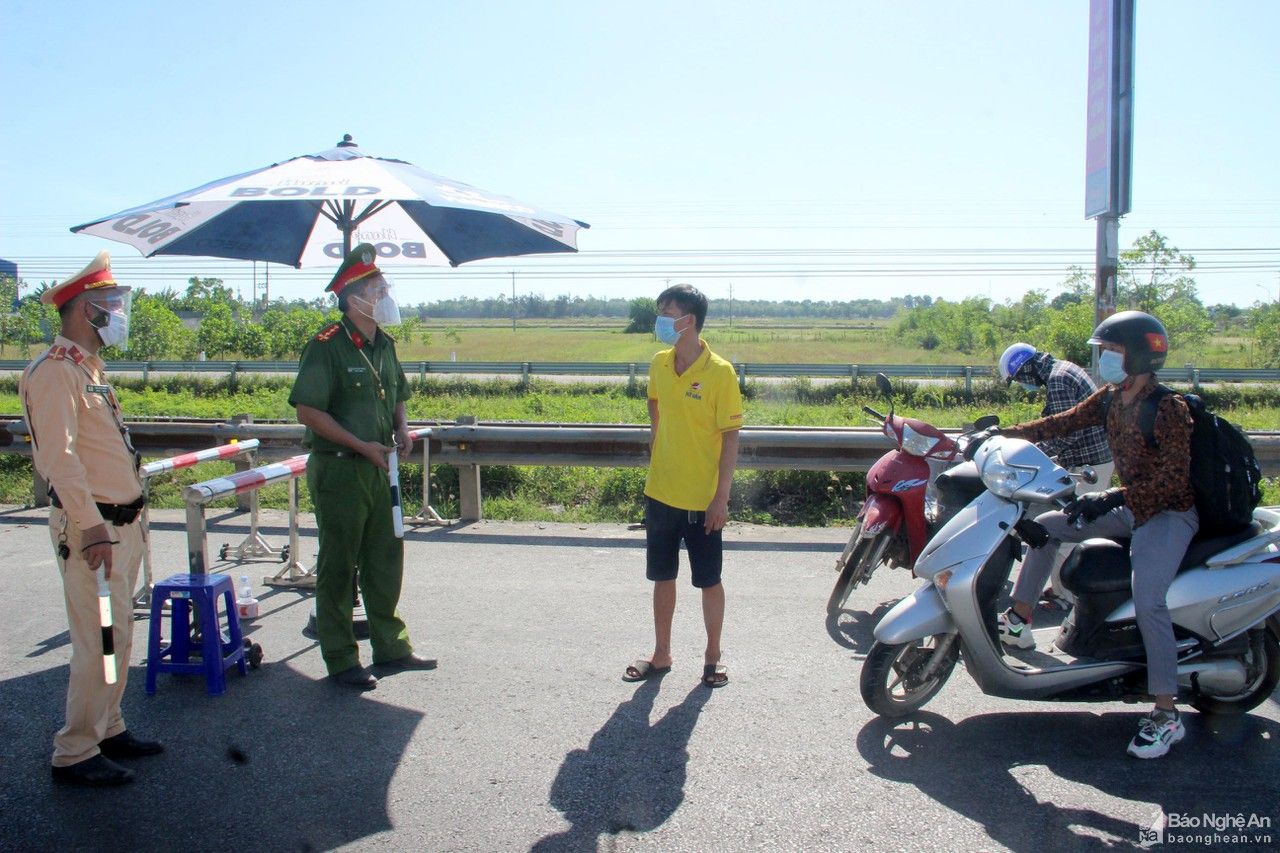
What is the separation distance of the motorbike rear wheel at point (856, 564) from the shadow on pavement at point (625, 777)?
1436mm

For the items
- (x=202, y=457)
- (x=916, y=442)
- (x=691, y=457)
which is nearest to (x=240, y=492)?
(x=202, y=457)

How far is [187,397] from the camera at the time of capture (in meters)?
22.8

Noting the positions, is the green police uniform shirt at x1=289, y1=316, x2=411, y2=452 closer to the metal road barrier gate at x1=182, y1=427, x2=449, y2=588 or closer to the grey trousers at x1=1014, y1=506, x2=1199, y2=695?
the metal road barrier gate at x1=182, y1=427, x2=449, y2=588

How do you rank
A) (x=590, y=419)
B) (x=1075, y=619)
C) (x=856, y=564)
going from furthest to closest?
(x=590, y=419), (x=856, y=564), (x=1075, y=619)

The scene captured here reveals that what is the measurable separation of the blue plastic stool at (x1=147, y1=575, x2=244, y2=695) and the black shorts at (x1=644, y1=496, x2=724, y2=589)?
208cm

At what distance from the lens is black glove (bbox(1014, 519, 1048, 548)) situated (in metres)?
4.33

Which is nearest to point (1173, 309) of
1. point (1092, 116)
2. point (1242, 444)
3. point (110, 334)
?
point (1092, 116)

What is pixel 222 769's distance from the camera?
3.93 metres

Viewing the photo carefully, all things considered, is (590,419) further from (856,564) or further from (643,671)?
(643,671)

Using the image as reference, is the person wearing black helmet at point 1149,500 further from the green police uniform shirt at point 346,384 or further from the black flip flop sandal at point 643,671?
the green police uniform shirt at point 346,384

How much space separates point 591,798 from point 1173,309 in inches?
1327

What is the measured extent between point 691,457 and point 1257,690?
106 inches

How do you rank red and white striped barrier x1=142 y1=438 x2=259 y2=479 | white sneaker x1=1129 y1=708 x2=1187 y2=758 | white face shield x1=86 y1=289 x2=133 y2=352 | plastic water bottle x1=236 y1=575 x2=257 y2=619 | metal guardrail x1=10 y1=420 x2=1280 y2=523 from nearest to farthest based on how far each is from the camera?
white face shield x1=86 y1=289 x2=133 y2=352
white sneaker x1=1129 y1=708 x2=1187 y2=758
plastic water bottle x1=236 y1=575 x2=257 y2=619
red and white striped barrier x1=142 y1=438 x2=259 y2=479
metal guardrail x1=10 y1=420 x2=1280 y2=523

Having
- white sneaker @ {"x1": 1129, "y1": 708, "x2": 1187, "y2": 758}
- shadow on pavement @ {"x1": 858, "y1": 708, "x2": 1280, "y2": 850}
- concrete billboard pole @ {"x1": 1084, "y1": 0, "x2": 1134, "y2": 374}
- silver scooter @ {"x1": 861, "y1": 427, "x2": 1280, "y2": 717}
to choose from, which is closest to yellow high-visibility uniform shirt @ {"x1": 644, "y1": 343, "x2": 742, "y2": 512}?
silver scooter @ {"x1": 861, "y1": 427, "x2": 1280, "y2": 717}
